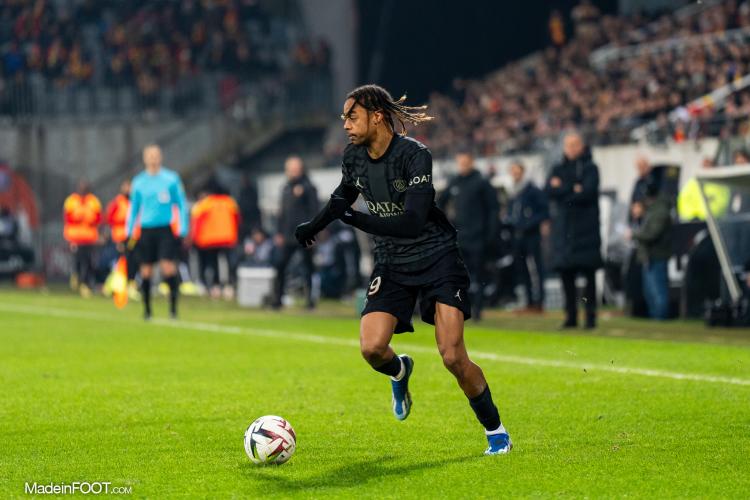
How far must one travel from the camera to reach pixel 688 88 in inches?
1019

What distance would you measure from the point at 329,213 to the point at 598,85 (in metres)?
22.2

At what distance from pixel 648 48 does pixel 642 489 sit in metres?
23.2

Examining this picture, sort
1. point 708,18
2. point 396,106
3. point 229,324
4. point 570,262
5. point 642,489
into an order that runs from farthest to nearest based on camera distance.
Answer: point 708,18
point 229,324
point 570,262
point 396,106
point 642,489

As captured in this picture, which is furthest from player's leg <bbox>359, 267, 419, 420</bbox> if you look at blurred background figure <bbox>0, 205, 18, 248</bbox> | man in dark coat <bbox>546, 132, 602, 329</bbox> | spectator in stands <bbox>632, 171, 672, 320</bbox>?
blurred background figure <bbox>0, 205, 18, 248</bbox>

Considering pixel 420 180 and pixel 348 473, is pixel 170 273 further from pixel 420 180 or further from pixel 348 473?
pixel 348 473

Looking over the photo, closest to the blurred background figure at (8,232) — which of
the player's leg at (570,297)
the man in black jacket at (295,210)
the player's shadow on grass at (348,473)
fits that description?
the man in black jacket at (295,210)

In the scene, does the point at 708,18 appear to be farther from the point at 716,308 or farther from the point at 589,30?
the point at 716,308

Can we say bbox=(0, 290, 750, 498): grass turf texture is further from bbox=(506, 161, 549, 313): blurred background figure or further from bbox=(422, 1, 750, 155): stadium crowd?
bbox=(422, 1, 750, 155): stadium crowd

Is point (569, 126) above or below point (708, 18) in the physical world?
below

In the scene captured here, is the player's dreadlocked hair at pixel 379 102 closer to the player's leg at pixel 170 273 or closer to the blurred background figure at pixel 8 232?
the player's leg at pixel 170 273

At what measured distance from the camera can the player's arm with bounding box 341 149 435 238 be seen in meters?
7.29

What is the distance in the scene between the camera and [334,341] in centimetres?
1518

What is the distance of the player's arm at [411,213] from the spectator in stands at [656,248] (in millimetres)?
10346

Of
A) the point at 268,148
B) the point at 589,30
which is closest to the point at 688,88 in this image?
the point at 589,30
